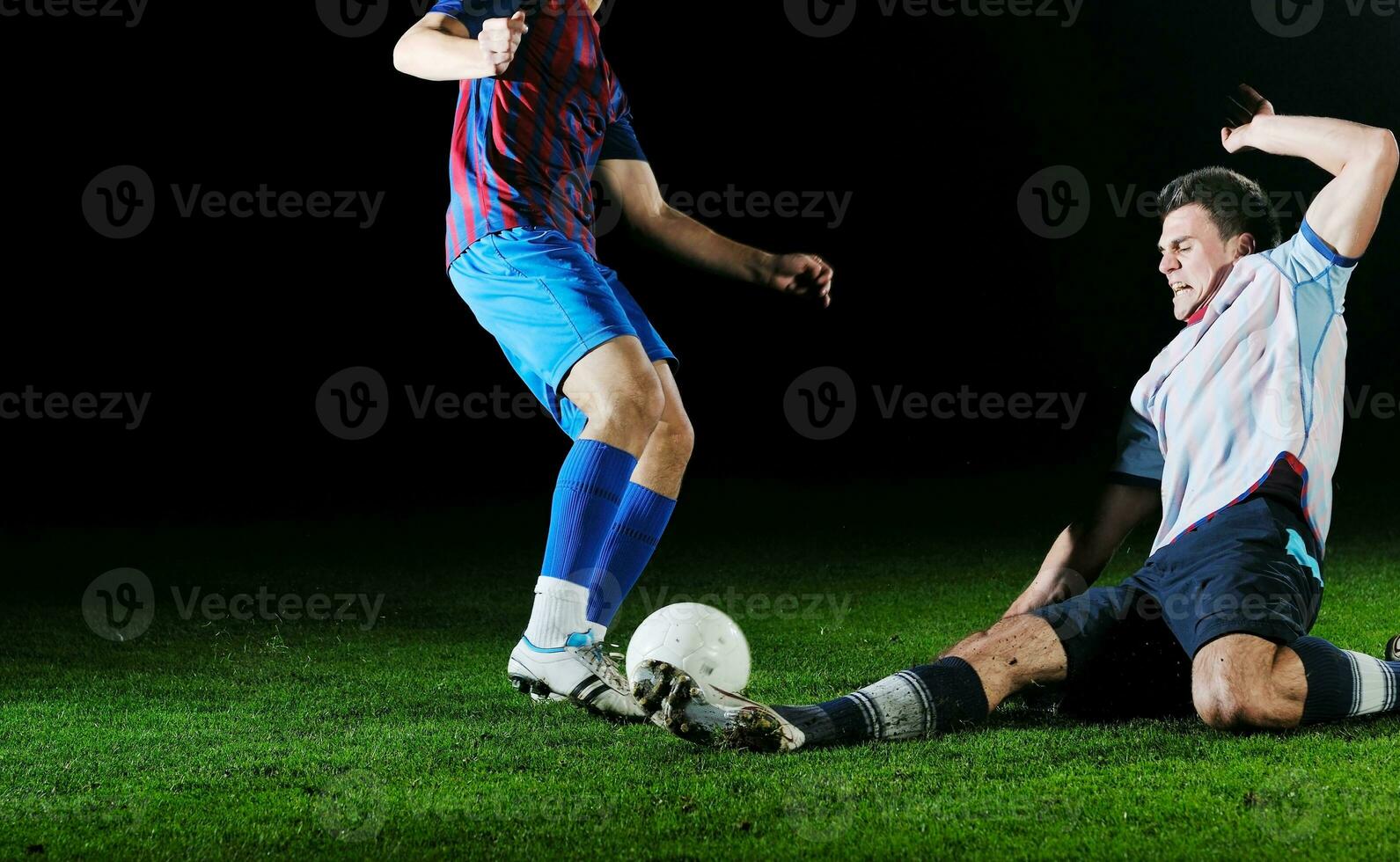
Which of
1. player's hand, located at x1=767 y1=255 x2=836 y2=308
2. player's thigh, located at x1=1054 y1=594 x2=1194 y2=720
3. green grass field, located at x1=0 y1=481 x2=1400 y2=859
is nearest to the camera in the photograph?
green grass field, located at x1=0 y1=481 x2=1400 y2=859

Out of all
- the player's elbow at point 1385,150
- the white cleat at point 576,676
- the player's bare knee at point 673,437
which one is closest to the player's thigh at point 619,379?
the player's bare knee at point 673,437

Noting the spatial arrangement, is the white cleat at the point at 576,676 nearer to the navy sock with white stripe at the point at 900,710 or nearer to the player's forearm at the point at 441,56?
the navy sock with white stripe at the point at 900,710

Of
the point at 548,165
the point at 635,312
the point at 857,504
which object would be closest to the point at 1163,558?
the point at 635,312

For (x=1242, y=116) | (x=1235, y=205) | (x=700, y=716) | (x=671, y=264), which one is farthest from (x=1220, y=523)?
(x=671, y=264)

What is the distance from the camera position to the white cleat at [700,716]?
2.08 m

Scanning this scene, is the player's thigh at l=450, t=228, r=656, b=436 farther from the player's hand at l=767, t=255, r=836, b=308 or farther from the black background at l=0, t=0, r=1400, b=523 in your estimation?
the black background at l=0, t=0, r=1400, b=523

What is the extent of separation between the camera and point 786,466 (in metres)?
9.49

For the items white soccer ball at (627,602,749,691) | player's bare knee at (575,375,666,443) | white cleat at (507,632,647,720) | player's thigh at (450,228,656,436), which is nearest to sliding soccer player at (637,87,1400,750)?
white soccer ball at (627,602,749,691)

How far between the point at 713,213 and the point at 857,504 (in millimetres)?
2522

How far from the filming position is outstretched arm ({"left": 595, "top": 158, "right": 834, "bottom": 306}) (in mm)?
2789

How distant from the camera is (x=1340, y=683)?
2.21 m

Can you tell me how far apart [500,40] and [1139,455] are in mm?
1520

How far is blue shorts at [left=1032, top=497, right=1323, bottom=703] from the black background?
5.99 meters

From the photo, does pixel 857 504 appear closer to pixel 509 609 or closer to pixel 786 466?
pixel 786 466
